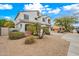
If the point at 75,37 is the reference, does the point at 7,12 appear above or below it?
above

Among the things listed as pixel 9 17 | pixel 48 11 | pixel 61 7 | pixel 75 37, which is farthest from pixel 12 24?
pixel 75 37

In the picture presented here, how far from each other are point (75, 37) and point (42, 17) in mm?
517

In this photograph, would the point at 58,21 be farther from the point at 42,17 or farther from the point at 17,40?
the point at 17,40

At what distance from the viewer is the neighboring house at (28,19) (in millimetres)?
2725

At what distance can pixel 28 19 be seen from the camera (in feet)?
8.96

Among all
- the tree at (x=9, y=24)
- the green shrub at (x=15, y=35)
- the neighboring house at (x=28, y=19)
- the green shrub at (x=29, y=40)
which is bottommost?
the green shrub at (x=29, y=40)

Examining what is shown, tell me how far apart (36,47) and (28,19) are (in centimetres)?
39

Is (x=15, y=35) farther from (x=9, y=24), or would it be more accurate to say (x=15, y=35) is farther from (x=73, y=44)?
(x=73, y=44)

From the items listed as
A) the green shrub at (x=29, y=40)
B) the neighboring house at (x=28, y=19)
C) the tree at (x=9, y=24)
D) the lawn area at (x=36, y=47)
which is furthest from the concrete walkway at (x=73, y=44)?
the tree at (x=9, y=24)

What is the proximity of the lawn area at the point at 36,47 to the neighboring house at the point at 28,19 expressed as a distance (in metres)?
0.18

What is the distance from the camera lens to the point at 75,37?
273cm

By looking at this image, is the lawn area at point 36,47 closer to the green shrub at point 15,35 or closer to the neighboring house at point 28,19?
the green shrub at point 15,35

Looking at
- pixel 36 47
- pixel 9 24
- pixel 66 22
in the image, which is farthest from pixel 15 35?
pixel 66 22

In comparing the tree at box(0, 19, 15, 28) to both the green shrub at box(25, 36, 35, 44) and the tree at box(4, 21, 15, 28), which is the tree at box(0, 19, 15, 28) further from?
the green shrub at box(25, 36, 35, 44)
